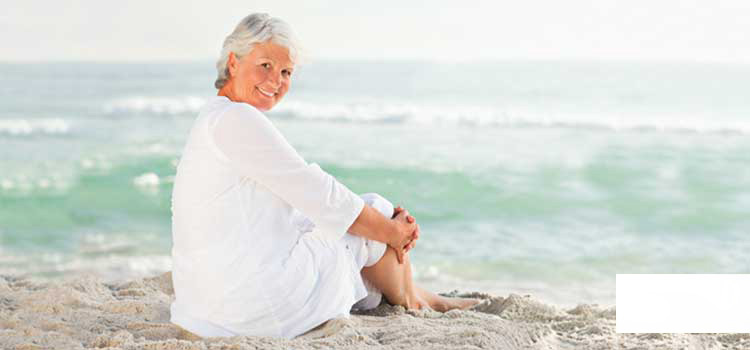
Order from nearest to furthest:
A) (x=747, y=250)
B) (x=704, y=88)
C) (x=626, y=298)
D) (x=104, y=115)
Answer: (x=626, y=298)
(x=747, y=250)
(x=104, y=115)
(x=704, y=88)

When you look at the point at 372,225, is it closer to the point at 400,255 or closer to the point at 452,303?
the point at 400,255

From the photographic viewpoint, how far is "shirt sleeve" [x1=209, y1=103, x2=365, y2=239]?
2.24 m

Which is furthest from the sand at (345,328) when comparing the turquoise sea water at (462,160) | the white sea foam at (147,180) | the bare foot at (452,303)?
the white sea foam at (147,180)

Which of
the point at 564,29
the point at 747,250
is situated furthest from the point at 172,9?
the point at 747,250

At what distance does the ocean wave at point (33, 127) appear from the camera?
30.1ft

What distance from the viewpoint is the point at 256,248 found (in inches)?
90.3

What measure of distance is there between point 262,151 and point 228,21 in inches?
381

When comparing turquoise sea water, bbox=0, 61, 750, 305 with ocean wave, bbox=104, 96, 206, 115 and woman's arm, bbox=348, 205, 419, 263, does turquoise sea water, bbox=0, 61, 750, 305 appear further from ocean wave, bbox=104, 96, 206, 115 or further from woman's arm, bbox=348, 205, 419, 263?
woman's arm, bbox=348, 205, 419, 263

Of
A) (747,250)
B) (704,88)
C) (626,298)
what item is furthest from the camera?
(704,88)

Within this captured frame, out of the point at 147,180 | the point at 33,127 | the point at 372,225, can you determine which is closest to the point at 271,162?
the point at 372,225

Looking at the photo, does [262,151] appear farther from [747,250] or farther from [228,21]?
[228,21]

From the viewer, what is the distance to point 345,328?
2.37 metres
